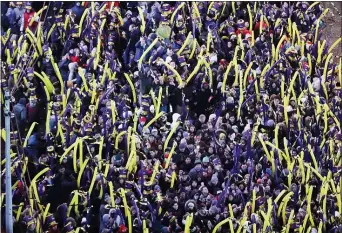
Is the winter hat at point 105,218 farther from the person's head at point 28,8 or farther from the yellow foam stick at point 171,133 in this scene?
the person's head at point 28,8

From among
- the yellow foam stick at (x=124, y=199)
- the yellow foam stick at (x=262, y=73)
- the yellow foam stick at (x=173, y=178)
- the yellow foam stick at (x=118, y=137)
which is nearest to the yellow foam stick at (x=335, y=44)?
the yellow foam stick at (x=262, y=73)

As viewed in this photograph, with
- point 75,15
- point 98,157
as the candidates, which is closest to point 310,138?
point 98,157

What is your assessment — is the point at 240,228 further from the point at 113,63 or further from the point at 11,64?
the point at 11,64

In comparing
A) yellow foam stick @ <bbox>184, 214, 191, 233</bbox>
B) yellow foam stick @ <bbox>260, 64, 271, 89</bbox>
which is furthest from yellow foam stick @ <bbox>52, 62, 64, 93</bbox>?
yellow foam stick @ <bbox>260, 64, 271, 89</bbox>

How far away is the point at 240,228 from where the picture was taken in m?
8.02

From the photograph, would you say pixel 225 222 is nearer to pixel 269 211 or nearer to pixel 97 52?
pixel 269 211

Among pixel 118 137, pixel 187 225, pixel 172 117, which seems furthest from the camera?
pixel 172 117

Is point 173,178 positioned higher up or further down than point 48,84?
further down

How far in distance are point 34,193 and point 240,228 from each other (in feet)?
5.77

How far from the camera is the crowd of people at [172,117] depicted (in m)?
8.06

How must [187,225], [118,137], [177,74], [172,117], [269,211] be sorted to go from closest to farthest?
[187,225], [269,211], [118,137], [172,117], [177,74]

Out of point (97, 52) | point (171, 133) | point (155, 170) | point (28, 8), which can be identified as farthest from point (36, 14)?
point (155, 170)

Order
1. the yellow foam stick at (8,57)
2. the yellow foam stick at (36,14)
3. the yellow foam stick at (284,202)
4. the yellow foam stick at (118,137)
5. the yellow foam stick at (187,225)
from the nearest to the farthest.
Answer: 1. the yellow foam stick at (187,225)
2. the yellow foam stick at (284,202)
3. the yellow foam stick at (118,137)
4. the yellow foam stick at (8,57)
5. the yellow foam stick at (36,14)

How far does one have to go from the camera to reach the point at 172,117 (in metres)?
8.45
